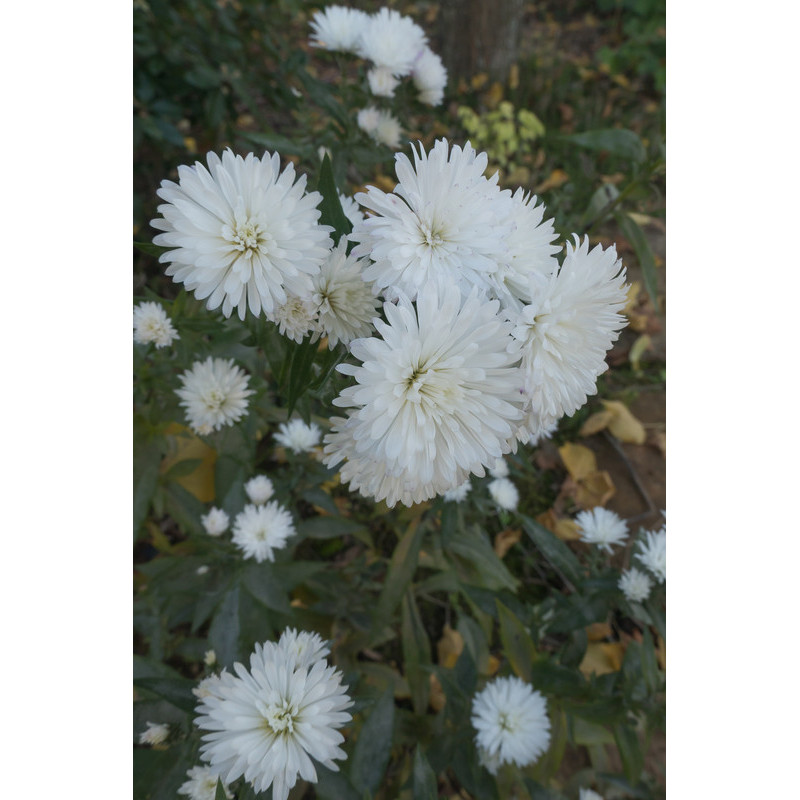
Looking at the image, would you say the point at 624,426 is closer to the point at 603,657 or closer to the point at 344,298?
the point at 603,657

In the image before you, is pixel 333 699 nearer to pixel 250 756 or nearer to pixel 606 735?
pixel 250 756

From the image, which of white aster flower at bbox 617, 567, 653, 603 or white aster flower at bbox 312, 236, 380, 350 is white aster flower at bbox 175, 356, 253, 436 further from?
white aster flower at bbox 617, 567, 653, 603

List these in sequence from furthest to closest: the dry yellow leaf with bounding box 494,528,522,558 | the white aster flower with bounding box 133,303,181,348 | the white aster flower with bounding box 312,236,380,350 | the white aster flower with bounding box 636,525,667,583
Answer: the dry yellow leaf with bounding box 494,528,522,558 → the white aster flower with bounding box 636,525,667,583 → the white aster flower with bounding box 133,303,181,348 → the white aster flower with bounding box 312,236,380,350

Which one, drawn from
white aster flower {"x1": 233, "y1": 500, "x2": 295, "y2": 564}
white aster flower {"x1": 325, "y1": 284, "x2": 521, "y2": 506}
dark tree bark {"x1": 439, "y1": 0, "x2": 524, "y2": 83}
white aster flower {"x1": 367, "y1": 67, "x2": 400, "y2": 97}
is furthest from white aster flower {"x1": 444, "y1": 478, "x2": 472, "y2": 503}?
dark tree bark {"x1": 439, "y1": 0, "x2": 524, "y2": 83}

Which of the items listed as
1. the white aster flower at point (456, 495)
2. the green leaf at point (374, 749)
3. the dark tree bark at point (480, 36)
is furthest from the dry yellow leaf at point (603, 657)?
the dark tree bark at point (480, 36)

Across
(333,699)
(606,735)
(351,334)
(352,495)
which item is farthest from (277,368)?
(606,735)

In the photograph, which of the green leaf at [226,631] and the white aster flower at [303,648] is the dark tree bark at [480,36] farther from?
the white aster flower at [303,648]
